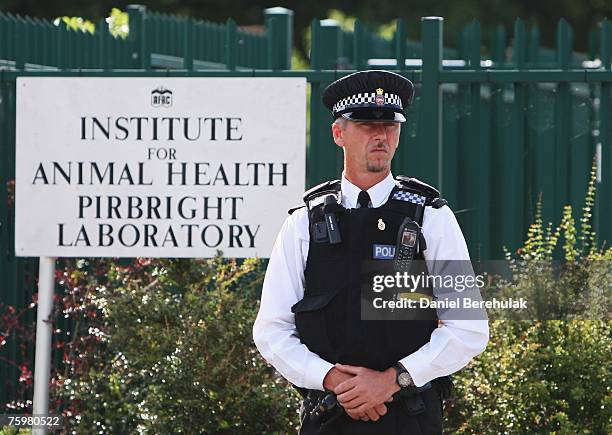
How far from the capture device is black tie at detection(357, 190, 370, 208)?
462cm

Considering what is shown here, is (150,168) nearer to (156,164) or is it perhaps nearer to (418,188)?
(156,164)

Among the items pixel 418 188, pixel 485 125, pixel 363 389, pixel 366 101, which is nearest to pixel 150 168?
pixel 485 125

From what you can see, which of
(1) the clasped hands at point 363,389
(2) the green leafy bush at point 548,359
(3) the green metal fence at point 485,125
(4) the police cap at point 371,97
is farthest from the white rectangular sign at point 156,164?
(1) the clasped hands at point 363,389

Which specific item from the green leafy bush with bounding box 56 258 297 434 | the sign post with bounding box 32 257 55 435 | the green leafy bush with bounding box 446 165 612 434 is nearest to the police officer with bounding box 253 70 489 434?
the green leafy bush with bounding box 446 165 612 434

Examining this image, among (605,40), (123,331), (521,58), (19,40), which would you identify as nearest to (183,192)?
(123,331)

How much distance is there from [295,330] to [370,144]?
0.70 meters

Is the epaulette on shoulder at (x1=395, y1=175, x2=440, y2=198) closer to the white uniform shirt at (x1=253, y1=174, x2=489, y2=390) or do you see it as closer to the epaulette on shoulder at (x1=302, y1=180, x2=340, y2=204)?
the white uniform shirt at (x1=253, y1=174, x2=489, y2=390)

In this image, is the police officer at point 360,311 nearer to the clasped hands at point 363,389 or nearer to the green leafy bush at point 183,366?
the clasped hands at point 363,389

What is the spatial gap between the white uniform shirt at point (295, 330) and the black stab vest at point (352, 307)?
47 mm

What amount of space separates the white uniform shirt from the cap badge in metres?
0.26

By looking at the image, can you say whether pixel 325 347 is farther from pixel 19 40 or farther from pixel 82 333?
pixel 19 40

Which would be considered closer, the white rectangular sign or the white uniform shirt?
the white uniform shirt

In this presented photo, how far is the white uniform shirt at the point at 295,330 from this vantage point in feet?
14.5

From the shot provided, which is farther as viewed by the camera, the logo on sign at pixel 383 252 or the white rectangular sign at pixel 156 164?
the white rectangular sign at pixel 156 164
